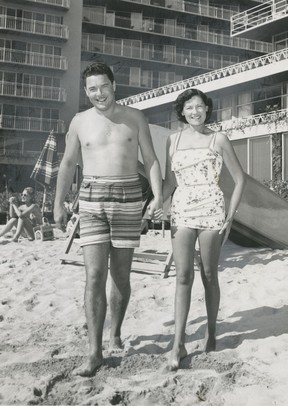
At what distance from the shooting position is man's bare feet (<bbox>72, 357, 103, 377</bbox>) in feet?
7.04

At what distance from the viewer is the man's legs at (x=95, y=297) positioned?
220cm

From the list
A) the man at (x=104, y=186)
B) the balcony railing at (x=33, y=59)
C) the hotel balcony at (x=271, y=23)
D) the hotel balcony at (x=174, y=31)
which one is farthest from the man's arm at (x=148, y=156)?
the hotel balcony at (x=174, y=31)

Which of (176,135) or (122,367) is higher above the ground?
(176,135)

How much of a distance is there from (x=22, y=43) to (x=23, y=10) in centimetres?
209

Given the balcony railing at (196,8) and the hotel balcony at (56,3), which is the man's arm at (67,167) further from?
the balcony railing at (196,8)

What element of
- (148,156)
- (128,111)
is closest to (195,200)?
(148,156)

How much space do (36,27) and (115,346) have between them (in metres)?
26.5

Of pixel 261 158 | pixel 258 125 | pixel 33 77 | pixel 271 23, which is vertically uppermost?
Result: pixel 271 23

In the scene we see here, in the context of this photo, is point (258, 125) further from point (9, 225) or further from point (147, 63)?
point (147, 63)

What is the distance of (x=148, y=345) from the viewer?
8.69 feet

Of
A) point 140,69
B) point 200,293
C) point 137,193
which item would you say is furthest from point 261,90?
point 137,193

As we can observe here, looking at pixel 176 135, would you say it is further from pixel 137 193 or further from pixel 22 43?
pixel 22 43

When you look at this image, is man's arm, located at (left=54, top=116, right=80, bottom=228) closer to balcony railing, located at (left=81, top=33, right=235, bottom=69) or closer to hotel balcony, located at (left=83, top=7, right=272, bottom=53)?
balcony railing, located at (left=81, top=33, right=235, bottom=69)

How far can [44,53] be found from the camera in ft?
84.3
